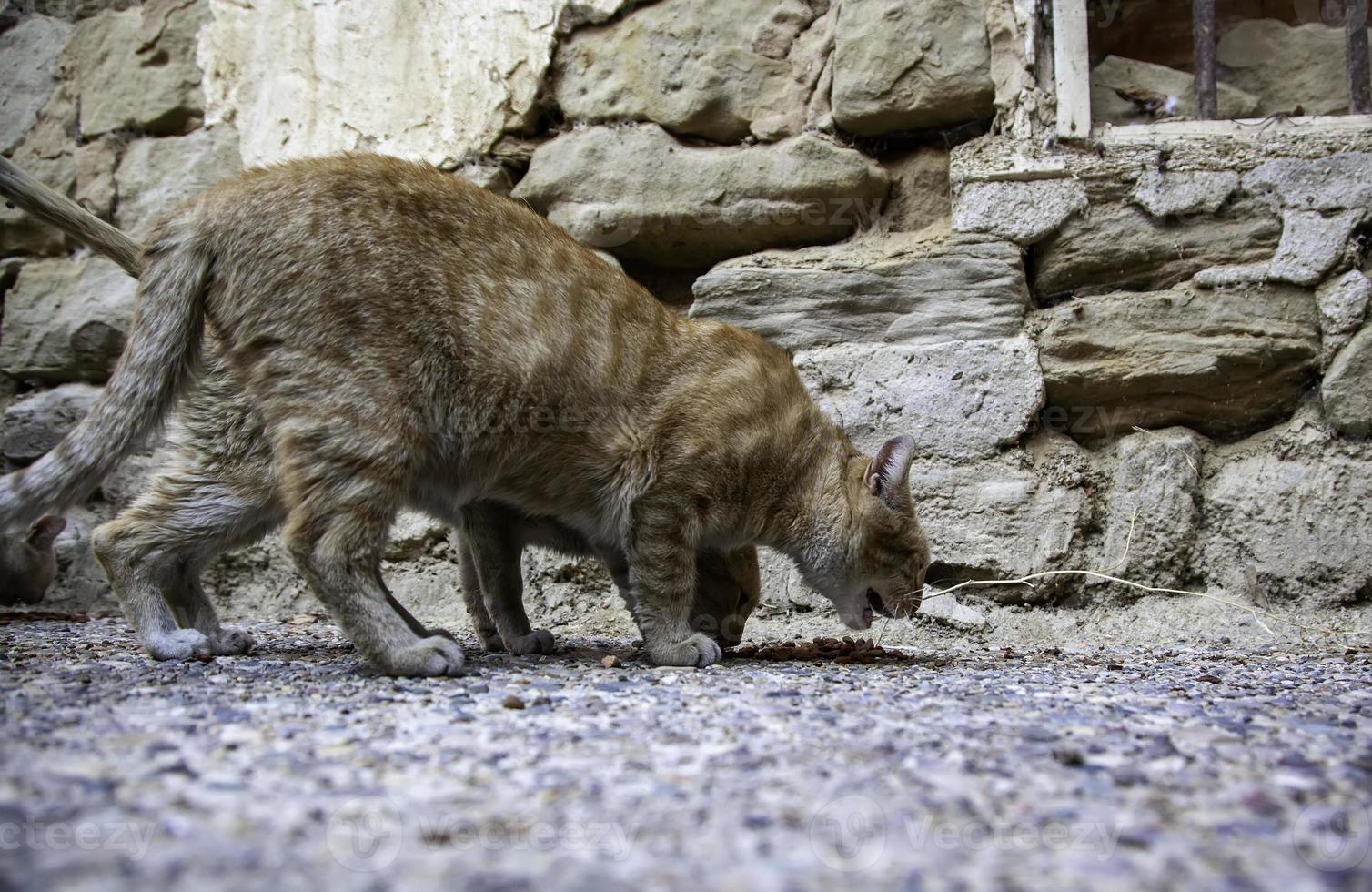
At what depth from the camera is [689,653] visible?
133 inches

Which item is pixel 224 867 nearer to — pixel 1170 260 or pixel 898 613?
pixel 898 613

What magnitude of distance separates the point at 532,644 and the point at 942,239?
2549 millimetres

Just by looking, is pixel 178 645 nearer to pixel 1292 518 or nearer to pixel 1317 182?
pixel 1292 518

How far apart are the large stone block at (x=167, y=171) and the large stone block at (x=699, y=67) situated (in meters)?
2.07

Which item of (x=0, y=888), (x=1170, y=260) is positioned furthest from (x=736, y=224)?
(x=0, y=888)

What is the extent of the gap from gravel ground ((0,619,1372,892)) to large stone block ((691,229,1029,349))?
6.87 feet

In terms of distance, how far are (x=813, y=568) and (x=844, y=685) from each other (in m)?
1.11

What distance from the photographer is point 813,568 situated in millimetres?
3889

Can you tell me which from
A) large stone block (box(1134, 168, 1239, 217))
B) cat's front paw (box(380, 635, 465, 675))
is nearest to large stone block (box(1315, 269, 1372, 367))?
large stone block (box(1134, 168, 1239, 217))

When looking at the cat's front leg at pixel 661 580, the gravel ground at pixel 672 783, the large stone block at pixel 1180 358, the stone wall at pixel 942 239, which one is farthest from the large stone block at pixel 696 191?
the gravel ground at pixel 672 783

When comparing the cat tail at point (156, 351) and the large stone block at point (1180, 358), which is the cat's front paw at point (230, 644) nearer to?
the cat tail at point (156, 351)

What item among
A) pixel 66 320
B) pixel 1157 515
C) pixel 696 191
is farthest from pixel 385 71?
pixel 1157 515

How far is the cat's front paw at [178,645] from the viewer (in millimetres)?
3221

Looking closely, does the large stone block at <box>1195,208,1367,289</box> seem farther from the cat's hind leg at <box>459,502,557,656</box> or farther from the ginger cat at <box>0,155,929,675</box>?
the cat's hind leg at <box>459,502,557,656</box>
